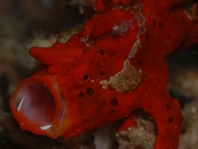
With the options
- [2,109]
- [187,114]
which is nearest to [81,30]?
[2,109]

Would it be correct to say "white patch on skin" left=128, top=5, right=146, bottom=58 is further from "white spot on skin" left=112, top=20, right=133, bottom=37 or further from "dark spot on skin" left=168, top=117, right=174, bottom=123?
"dark spot on skin" left=168, top=117, right=174, bottom=123

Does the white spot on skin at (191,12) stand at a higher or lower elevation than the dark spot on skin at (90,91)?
A: higher

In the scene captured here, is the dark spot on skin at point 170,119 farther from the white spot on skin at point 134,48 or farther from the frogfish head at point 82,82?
the white spot on skin at point 134,48

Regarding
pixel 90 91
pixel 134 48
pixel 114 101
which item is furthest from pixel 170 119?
pixel 90 91

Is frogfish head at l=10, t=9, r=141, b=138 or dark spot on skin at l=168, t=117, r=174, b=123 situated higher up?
frogfish head at l=10, t=9, r=141, b=138

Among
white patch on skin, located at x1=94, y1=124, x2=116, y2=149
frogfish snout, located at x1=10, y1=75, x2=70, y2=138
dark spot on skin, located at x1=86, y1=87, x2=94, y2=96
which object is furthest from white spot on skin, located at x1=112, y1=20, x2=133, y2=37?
white patch on skin, located at x1=94, y1=124, x2=116, y2=149

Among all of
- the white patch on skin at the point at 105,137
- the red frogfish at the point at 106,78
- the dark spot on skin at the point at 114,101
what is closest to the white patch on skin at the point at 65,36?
the red frogfish at the point at 106,78

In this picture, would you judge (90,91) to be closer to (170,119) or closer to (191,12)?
(170,119)

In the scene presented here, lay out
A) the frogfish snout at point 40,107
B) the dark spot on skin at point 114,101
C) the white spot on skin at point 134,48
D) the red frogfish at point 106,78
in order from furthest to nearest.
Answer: the white spot on skin at point 134,48 → the dark spot on skin at point 114,101 → the red frogfish at point 106,78 → the frogfish snout at point 40,107
